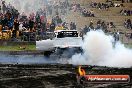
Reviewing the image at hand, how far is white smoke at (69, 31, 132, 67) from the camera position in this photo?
22.1m

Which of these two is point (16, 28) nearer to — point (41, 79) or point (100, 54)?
point (100, 54)

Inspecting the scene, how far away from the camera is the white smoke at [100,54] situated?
22078mm

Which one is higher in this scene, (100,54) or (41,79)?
(41,79)

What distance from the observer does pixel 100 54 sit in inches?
883

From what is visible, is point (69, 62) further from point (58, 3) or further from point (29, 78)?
point (58, 3)

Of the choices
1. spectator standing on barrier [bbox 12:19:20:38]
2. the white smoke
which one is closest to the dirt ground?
the white smoke

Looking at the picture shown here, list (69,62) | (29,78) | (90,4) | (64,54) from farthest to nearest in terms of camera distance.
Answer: (90,4)
(64,54)
(69,62)
(29,78)

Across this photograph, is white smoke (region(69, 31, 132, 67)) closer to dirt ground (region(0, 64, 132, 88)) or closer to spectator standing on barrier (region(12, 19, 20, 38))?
dirt ground (region(0, 64, 132, 88))

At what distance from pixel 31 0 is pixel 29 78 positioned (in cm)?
2807

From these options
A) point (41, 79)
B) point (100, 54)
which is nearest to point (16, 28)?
point (100, 54)

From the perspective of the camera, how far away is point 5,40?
29172 millimetres

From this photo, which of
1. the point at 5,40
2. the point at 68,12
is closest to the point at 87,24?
the point at 68,12

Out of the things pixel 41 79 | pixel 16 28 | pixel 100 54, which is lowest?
pixel 100 54

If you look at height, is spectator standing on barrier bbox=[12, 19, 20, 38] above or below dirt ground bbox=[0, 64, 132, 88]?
above
